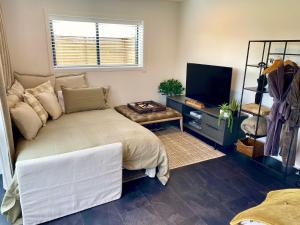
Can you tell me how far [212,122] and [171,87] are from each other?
1.34 meters

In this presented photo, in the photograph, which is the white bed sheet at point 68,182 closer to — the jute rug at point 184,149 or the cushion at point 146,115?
the jute rug at point 184,149

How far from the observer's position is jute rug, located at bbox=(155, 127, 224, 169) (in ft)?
10.3

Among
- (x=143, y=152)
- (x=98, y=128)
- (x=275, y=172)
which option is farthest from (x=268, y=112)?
(x=98, y=128)

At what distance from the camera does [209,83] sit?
12.3ft

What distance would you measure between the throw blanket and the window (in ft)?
11.8

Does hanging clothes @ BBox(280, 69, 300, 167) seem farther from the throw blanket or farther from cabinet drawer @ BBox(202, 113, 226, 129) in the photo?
the throw blanket

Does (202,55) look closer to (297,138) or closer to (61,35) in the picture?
(297,138)

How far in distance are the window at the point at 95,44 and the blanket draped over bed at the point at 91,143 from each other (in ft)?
4.68

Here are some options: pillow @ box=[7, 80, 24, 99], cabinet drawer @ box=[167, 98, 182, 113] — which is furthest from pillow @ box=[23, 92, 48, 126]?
cabinet drawer @ box=[167, 98, 182, 113]

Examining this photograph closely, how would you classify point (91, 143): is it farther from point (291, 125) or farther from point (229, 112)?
point (291, 125)

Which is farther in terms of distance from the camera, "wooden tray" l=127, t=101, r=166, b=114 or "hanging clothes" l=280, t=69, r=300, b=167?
"wooden tray" l=127, t=101, r=166, b=114

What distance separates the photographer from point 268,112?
2.89m

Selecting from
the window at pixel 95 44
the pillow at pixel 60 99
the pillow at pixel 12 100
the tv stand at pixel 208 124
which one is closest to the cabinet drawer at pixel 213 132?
the tv stand at pixel 208 124

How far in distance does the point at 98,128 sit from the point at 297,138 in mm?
2427
